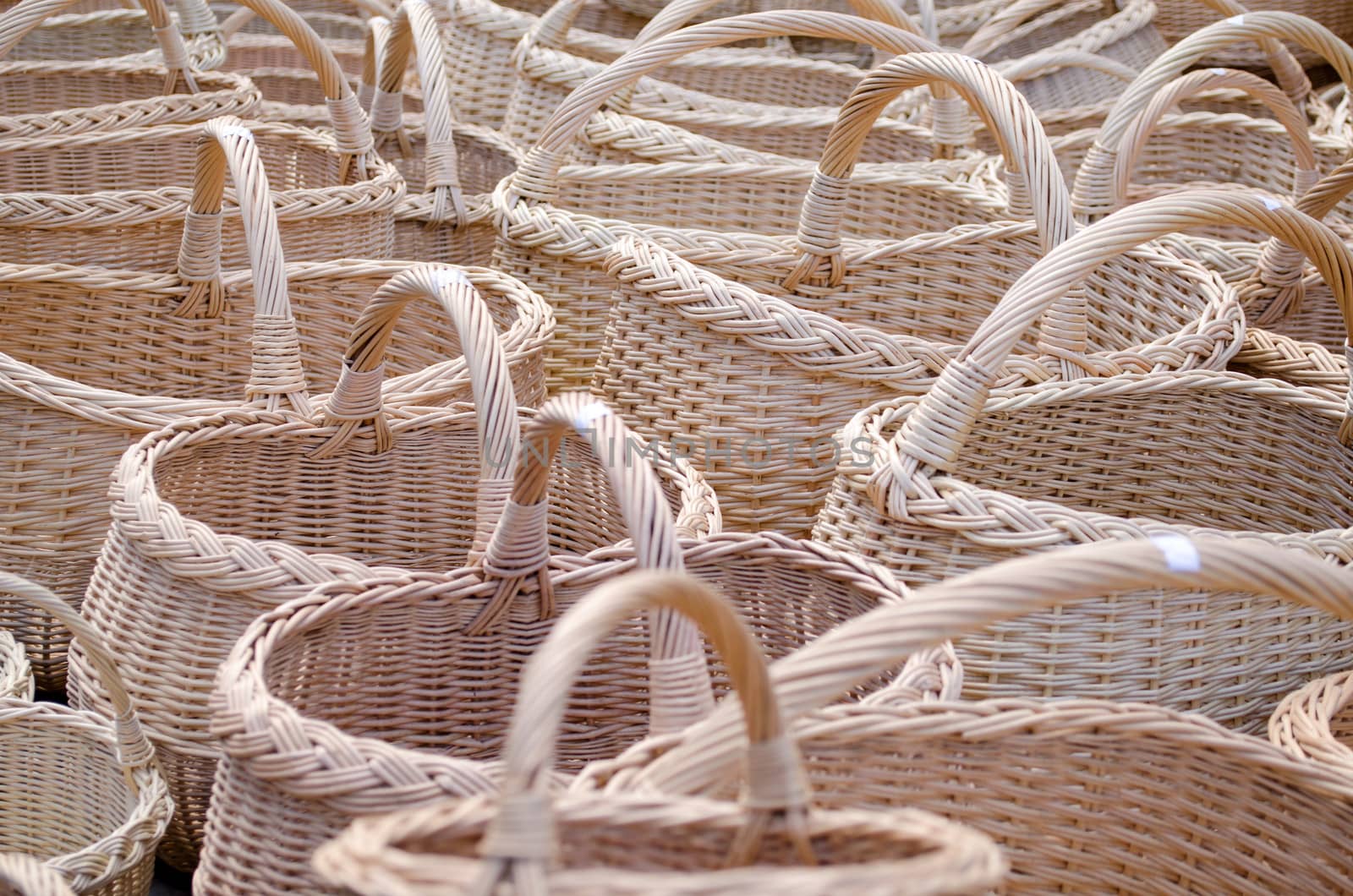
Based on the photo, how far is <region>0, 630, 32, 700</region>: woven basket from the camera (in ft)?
4.35

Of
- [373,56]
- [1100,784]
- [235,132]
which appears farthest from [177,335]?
[1100,784]

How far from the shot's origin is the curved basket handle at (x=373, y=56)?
2.23m

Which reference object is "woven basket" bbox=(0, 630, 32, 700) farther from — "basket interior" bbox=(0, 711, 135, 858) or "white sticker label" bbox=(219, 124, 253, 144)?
"white sticker label" bbox=(219, 124, 253, 144)

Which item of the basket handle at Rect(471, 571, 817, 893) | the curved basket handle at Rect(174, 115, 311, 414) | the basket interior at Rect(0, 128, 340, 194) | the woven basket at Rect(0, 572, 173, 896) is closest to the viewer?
the basket handle at Rect(471, 571, 817, 893)

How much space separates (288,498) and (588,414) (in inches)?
23.7

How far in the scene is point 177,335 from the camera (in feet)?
5.85

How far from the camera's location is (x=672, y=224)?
2062 mm

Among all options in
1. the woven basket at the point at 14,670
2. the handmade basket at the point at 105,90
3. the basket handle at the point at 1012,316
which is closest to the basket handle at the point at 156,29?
the handmade basket at the point at 105,90

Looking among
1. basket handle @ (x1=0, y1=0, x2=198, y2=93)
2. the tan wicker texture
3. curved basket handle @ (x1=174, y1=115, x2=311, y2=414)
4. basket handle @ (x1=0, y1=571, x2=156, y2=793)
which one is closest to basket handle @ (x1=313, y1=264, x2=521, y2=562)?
the tan wicker texture

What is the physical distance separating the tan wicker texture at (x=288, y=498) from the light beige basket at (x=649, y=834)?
1.46 feet

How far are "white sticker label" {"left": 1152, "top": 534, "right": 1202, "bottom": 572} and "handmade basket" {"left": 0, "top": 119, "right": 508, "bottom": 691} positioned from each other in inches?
34.8

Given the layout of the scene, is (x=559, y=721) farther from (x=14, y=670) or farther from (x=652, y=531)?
(x=14, y=670)

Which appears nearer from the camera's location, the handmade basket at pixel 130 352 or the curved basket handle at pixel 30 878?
the curved basket handle at pixel 30 878

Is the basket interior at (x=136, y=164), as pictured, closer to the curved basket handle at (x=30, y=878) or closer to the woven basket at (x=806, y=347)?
the woven basket at (x=806, y=347)
